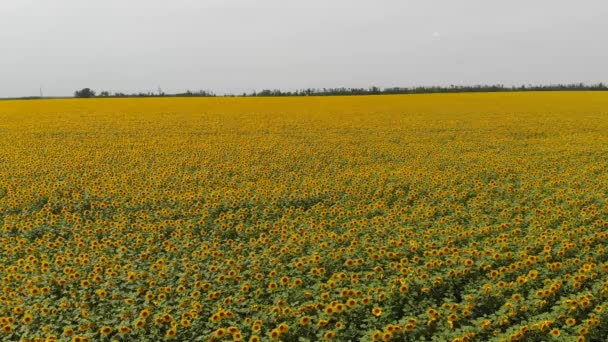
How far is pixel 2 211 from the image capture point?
918 centimetres

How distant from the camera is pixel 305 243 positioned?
7266mm

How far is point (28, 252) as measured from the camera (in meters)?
7.21

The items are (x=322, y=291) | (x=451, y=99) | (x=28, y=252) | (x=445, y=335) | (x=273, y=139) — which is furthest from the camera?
(x=451, y=99)

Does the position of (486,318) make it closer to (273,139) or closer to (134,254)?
(134,254)

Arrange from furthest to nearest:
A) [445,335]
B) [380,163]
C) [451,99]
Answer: [451,99]
[380,163]
[445,335]

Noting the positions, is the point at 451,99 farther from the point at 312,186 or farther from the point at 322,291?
the point at 322,291

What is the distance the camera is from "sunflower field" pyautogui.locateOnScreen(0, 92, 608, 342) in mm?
5109

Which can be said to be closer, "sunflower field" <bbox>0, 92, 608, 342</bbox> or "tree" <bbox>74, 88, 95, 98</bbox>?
"sunflower field" <bbox>0, 92, 608, 342</bbox>

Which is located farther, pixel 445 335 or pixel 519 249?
pixel 519 249

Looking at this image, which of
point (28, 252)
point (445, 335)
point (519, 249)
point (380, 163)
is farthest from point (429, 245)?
point (380, 163)

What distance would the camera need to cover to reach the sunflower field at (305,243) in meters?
5.11

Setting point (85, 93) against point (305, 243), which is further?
point (85, 93)

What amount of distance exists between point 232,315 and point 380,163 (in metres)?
8.91

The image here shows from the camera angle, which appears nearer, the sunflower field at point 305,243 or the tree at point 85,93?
the sunflower field at point 305,243
